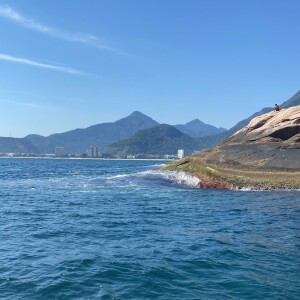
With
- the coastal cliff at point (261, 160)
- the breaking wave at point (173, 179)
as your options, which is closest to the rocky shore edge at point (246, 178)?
the coastal cliff at point (261, 160)

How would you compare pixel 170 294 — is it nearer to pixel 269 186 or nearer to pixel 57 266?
pixel 57 266

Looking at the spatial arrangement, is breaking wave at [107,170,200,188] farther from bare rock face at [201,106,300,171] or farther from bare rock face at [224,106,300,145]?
bare rock face at [224,106,300,145]

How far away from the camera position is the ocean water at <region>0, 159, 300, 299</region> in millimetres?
13188

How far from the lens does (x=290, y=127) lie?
53094 mm

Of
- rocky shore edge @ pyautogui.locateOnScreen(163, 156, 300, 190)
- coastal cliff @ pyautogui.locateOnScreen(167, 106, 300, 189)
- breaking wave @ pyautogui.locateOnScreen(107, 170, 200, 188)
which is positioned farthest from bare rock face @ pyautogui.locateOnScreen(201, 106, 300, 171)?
breaking wave @ pyautogui.locateOnScreen(107, 170, 200, 188)

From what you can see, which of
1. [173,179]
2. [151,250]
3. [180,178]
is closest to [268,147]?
[180,178]

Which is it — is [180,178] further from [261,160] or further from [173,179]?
[261,160]

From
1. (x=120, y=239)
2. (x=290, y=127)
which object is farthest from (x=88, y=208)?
(x=290, y=127)

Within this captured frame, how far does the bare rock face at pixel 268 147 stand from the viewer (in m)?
47.0

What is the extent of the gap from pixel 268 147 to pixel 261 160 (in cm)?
381

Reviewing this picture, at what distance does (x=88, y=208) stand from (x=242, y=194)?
1755cm

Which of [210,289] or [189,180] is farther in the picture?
[189,180]

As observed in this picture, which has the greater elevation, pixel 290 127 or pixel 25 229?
pixel 290 127

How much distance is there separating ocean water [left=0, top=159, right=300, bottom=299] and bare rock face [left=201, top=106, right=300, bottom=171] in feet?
45.9
